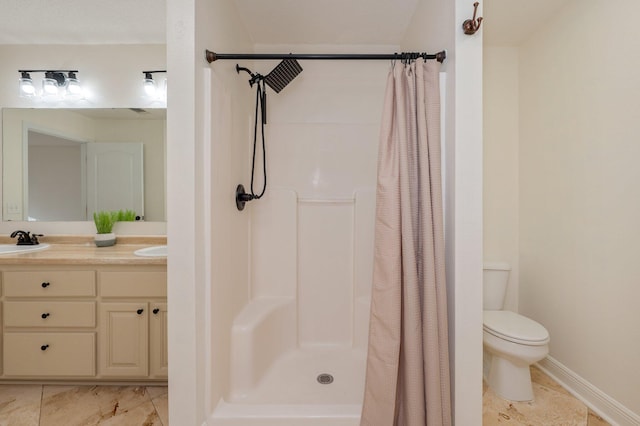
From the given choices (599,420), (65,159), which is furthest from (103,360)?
(599,420)

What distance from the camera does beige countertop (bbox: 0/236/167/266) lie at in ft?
5.83

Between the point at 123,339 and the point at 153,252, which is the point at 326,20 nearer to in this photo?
the point at 153,252

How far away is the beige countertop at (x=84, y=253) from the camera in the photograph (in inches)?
70.0

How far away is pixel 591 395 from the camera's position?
1.68 metres

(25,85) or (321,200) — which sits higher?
(25,85)

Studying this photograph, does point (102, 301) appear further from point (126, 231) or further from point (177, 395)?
point (177, 395)

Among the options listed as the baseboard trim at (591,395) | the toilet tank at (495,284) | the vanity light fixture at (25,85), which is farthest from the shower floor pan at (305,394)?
the vanity light fixture at (25,85)

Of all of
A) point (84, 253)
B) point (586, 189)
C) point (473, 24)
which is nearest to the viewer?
point (473, 24)

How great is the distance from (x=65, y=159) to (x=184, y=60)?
1941mm

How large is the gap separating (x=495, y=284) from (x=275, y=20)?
7.96 ft

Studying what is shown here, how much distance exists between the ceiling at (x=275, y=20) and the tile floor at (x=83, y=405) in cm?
249

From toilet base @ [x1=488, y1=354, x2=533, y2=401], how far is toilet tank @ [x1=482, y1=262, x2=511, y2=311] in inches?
16.3

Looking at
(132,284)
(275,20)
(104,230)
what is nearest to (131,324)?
(132,284)

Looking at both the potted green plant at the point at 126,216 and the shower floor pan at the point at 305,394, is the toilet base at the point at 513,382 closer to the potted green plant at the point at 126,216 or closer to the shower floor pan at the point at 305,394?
the shower floor pan at the point at 305,394
